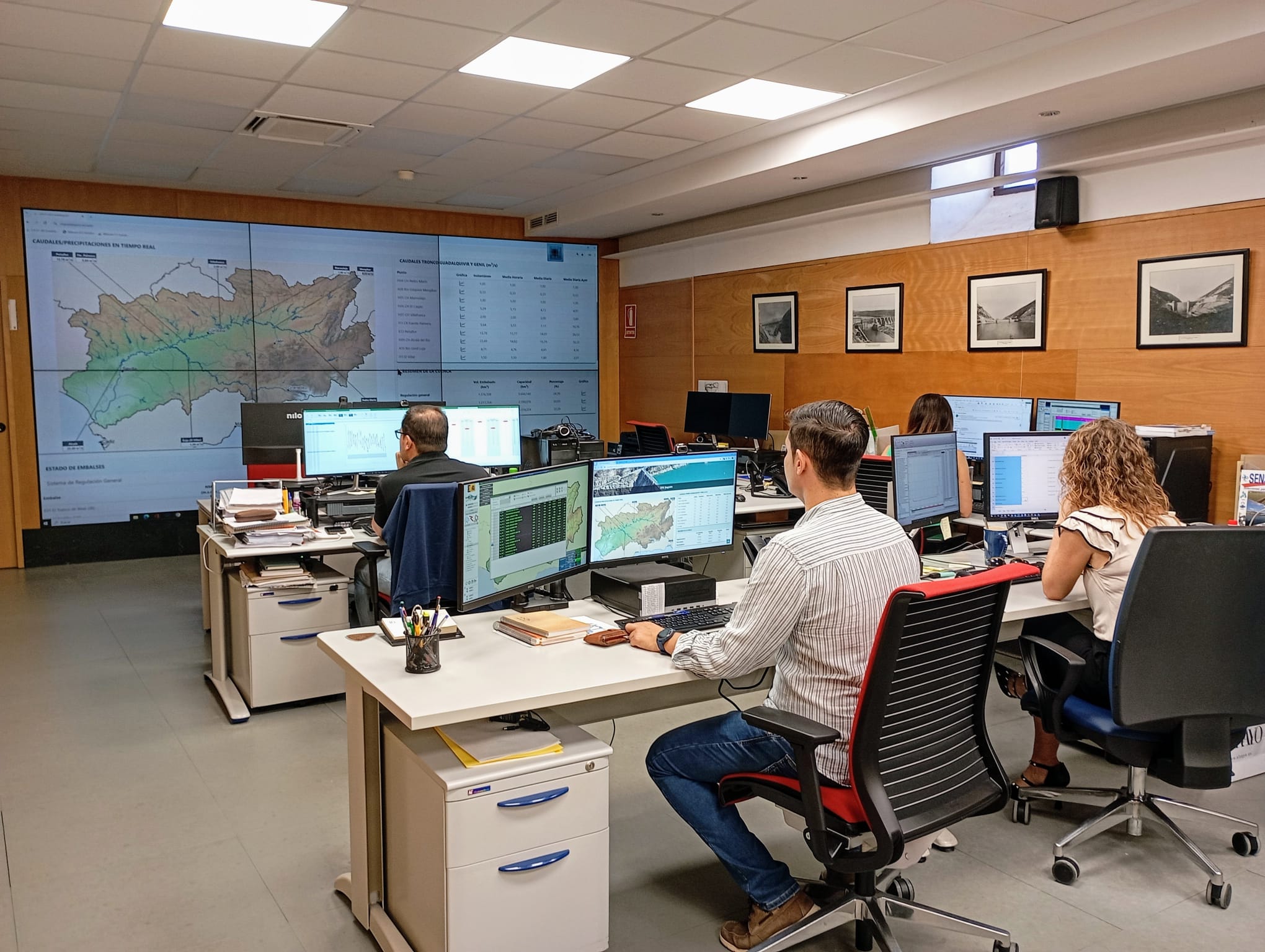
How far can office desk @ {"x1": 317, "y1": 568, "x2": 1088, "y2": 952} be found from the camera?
215cm

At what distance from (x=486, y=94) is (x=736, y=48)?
4.56ft

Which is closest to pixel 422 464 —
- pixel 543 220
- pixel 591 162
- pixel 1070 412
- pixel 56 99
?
pixel 56 99

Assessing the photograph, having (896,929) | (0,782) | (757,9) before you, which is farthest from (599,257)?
(896,929)

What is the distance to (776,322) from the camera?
757cm

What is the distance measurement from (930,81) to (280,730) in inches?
167

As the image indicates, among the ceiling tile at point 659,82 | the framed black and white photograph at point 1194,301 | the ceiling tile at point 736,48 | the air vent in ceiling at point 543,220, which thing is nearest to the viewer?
the ceiling tile at point 736,48

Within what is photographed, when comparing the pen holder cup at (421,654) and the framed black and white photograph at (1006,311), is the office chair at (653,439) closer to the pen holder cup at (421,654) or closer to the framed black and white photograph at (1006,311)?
the framed black and white photograph at (1006,311)

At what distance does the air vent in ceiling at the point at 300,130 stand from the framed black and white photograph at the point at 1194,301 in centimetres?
438

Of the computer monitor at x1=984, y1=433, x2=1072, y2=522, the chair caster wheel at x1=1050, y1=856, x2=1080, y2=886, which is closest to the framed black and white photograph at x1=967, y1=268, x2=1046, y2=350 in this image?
the computer monitor at x1=984, y1=433, x2=1072, y2=522

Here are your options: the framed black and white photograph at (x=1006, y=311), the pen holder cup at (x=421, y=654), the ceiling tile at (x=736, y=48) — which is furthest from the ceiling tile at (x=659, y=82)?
the pen holder cup at (x=421, y=654)

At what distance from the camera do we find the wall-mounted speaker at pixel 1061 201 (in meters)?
5.34

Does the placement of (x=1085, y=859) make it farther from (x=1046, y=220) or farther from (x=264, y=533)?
(x=1046, y=220)

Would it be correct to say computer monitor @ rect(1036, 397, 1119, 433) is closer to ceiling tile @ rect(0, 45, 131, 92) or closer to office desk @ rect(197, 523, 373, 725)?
office desk @ rect(197, 523, 373, 725)

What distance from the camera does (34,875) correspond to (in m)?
2.73
